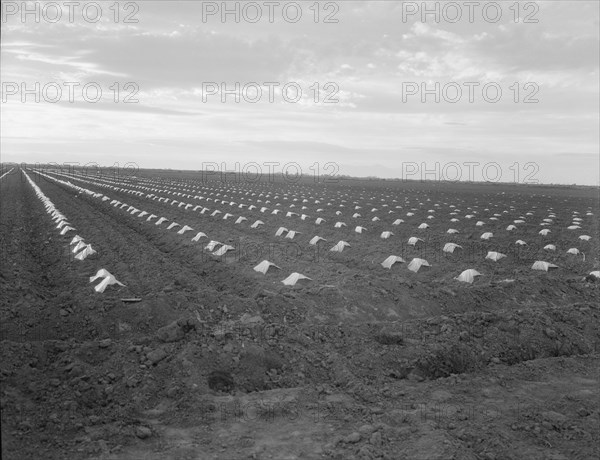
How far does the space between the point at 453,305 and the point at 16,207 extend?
31.0m

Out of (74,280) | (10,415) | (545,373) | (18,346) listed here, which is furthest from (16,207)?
(545,373)

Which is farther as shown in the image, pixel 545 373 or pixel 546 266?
pixel 546 266

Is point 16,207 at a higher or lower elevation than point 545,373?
higher

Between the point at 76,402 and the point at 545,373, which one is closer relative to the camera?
the point at 76,402

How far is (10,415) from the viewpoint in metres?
6.28

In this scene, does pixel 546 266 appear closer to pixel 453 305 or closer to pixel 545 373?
pixel 453 305

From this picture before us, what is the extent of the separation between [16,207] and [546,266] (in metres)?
31.9

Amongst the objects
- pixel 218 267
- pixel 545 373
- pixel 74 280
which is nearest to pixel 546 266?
pixel 545 373

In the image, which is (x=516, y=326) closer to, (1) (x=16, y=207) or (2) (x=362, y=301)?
(2) (x=362, y=301)

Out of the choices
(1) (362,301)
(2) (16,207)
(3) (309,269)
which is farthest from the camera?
(2) (16,207)

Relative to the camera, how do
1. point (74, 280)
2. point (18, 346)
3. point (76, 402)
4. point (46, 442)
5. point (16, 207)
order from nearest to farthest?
point (46, 442)
point (76, 402)
point (18, 346)
point (74, 280)
point (16, 207)

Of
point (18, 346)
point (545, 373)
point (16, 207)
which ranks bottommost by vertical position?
point (545, 373)

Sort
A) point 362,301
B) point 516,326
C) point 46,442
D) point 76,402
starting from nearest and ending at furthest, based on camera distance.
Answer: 1. point 46,442
2. point 76,402
3. point 516,326
4. point 362,301

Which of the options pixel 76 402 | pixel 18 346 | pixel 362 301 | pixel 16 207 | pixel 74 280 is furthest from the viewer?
pixel 16 207
